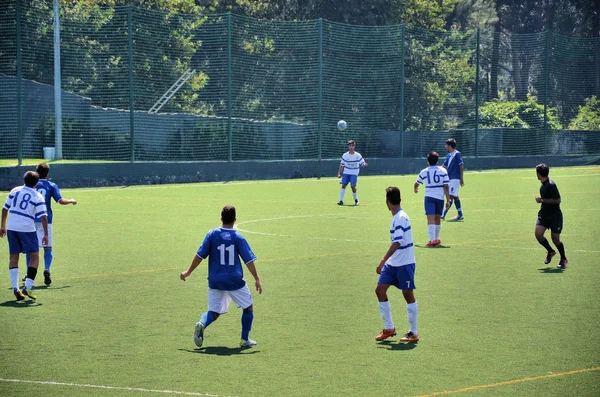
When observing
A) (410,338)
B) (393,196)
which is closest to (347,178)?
(393,196)

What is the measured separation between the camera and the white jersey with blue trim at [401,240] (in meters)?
11.1

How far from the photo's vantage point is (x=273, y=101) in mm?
42125

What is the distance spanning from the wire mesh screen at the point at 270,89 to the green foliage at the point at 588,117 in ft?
0.35

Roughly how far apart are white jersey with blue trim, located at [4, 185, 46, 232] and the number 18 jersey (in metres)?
3.86

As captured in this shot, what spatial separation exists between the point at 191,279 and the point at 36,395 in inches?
273

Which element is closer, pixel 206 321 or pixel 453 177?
pixel 206 321

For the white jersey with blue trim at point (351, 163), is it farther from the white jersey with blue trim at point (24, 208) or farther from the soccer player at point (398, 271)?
the soccer player at point (398, 271)

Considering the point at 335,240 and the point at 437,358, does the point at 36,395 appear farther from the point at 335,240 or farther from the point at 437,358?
the point at 335,240

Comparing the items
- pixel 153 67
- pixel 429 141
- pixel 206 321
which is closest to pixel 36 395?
pixel 206 321

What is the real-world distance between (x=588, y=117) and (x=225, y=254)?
1827 inches

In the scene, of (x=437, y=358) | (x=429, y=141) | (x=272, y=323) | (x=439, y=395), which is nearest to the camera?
(x=439, y=395)

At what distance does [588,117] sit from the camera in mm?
53938

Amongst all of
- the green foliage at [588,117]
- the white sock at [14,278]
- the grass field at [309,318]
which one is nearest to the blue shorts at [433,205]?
the grass field at [309,318]

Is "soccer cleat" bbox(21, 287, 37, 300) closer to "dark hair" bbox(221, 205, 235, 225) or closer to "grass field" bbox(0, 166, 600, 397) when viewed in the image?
"grass field" bbox(0, 166, 600, 397)
